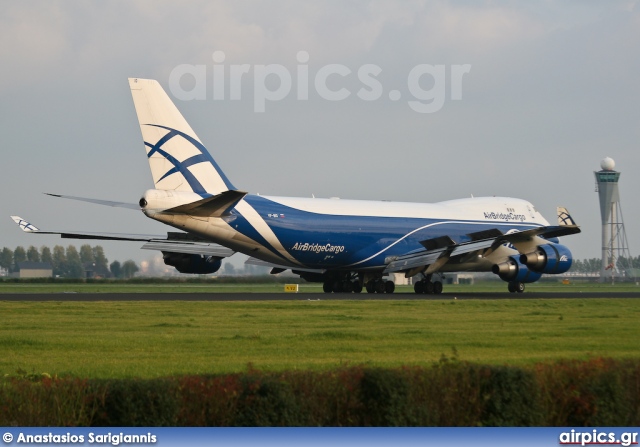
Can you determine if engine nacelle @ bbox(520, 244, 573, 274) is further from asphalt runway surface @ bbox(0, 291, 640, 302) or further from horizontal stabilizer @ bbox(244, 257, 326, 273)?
horizontal stabilizer @ bbox(244, 257, 326, 273)

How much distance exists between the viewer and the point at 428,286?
48406 mm

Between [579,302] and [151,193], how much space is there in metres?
17.5

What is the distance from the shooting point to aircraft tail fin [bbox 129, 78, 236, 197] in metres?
39.9

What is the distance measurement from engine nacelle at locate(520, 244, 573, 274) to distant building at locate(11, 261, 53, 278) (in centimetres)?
6369

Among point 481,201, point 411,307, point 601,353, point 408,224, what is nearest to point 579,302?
point 411,307

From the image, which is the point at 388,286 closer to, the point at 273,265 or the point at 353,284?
the point at 353,284

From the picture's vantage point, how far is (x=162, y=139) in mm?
40094

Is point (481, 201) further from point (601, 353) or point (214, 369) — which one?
point (214, 369)

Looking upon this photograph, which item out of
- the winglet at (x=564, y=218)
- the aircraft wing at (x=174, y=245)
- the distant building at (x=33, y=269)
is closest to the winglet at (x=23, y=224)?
the aircraft wing at (x=174, y=245)

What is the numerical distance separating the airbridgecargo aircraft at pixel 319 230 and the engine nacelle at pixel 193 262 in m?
0.05

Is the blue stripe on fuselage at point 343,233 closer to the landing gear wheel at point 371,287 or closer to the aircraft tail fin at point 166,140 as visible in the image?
the landing gear wheel at point 371,287

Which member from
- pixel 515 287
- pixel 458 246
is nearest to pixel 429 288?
pixel 458 246

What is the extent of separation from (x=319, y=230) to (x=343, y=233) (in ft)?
5.43

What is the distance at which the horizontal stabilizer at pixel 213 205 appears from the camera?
3853 cm
